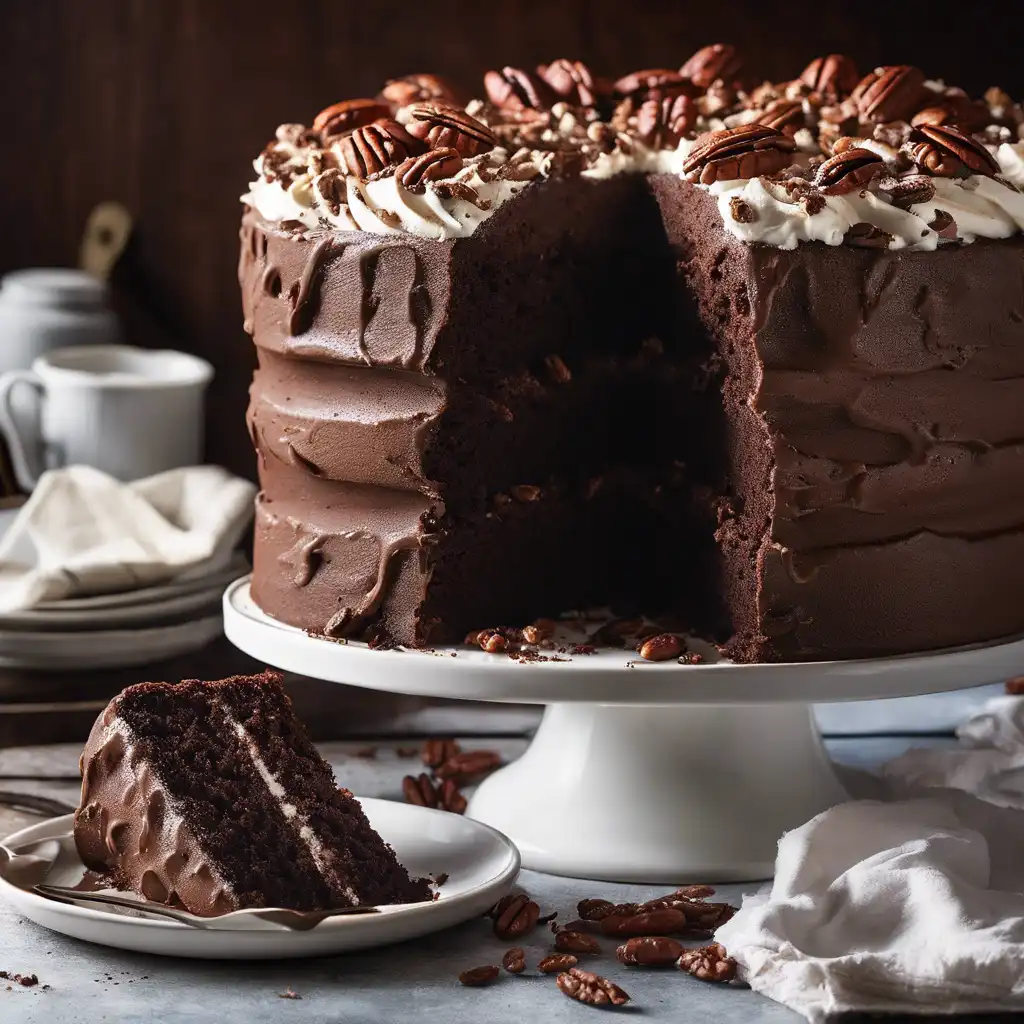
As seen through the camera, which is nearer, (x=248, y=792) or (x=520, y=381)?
(x=248, y=792)

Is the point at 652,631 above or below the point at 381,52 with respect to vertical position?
below

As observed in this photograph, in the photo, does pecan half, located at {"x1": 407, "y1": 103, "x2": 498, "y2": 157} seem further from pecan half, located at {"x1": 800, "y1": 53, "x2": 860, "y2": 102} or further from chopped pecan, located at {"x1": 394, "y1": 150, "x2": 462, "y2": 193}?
pecan half, located at {"x1": 800, "y1": 53, "x2": 860, "y2": 102}

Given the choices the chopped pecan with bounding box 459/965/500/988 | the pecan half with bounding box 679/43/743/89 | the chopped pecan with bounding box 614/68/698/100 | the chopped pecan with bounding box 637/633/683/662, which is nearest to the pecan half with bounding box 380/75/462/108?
the chopped pecan with bounding box 614/68/698/100

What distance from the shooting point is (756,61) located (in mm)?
3957

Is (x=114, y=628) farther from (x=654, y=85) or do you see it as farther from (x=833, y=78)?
(x=833, y=78)

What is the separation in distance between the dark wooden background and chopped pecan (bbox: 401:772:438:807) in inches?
58.8

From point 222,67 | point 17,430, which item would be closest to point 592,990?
point 17,430

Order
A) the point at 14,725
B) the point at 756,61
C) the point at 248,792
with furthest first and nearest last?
the point at 756,61 < the point at 14,725 < the point at 248,792

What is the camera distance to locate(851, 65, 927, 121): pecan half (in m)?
2.90

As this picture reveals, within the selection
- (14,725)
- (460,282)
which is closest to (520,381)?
(460,282)

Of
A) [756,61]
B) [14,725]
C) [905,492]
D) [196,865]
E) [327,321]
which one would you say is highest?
[756,61]

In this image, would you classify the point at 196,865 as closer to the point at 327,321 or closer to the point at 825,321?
the point at 327,321

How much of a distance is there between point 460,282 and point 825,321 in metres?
0.50

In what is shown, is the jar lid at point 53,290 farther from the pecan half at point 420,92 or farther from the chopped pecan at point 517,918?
the chopped pecan at point 517,918
